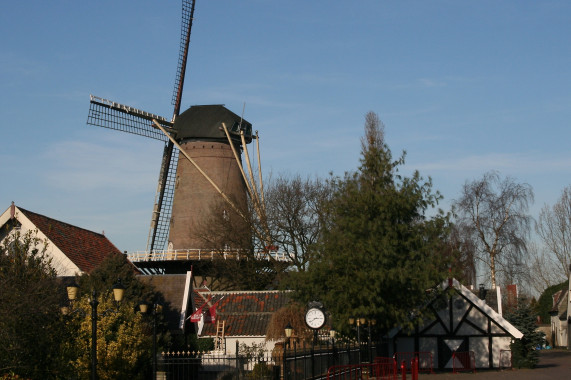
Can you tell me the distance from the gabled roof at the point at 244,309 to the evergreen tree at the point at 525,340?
11.5m

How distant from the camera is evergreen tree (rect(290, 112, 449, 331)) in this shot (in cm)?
2855

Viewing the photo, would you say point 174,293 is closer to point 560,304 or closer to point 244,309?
point 244,309

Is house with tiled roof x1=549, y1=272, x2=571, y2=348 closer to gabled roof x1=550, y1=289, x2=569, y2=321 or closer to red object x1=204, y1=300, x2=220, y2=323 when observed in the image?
gabled roof x1=550, y1=289, x2=569, y2=321

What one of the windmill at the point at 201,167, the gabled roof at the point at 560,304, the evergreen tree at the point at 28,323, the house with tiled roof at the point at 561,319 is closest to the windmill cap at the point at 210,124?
the windmill at the point at 201,167

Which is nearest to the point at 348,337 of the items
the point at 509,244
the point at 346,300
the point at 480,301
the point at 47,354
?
the point at 346,300

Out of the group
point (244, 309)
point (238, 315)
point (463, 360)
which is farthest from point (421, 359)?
point (238, 315)

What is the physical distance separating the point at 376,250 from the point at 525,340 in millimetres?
12889

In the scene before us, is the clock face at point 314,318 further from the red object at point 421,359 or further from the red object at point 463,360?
the red object at point 463,360

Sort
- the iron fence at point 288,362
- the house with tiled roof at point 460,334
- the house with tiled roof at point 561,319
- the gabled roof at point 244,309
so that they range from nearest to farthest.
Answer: the iron fence at point 288,362 → the house with tiled roof at point 460,334 → the gabled roof at point 244,309 → the house with tiled roof at point 561,319

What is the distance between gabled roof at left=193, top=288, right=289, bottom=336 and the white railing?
21.4ft

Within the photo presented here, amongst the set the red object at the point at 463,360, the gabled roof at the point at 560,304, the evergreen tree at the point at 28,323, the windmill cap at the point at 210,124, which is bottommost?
the red object at the point at 463,360

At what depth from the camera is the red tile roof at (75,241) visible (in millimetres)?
32188

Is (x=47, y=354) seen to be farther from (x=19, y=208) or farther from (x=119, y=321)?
(x=19, y=208)

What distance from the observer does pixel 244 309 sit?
3822 centimetres
